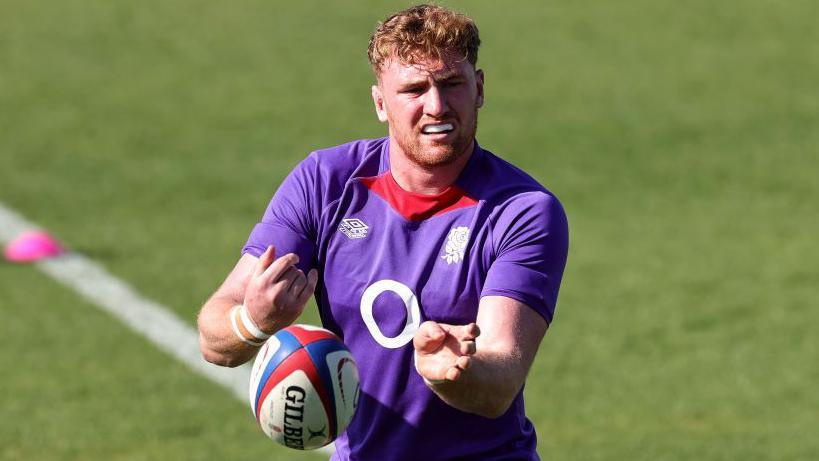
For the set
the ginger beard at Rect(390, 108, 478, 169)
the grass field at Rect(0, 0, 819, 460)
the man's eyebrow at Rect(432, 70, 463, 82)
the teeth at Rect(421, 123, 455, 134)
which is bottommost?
the grass field at Rect(0, 0, 819, 460)

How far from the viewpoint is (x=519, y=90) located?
2064 centimetres

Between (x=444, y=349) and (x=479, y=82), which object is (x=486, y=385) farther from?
(x=479, y=82)

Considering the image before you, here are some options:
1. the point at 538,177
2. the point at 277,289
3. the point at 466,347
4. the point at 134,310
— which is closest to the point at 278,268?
the point at 277,289

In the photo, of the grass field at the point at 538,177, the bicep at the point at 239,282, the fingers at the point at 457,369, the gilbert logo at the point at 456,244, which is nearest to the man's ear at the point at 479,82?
the gilbert logo at the point at 456,244

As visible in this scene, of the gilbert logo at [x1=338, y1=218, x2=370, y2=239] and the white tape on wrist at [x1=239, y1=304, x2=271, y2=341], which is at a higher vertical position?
the gilbert logo at [x1=338, y1=218, x2=370, y2=239]

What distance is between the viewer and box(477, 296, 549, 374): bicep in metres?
6.38

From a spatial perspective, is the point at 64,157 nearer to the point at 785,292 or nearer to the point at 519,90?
the point at 519,90

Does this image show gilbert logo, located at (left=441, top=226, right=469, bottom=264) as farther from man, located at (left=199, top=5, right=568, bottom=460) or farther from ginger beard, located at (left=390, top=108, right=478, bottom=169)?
ginger beard, located at (left=390, top=108, right=478, bottom=169)

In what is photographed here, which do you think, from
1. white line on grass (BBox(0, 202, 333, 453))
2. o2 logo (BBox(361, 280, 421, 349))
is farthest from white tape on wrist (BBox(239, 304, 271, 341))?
white line on grass (BBox(0, 202, 333, 453))

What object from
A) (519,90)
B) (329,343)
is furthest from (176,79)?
(329,343)

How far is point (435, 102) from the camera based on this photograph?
6.72m

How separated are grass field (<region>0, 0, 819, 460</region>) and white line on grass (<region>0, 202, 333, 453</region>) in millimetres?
161

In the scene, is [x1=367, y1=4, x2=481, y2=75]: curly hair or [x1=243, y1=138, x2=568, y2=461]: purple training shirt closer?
[x1=367, y1=4, x2=481, y2=75]: curly hair

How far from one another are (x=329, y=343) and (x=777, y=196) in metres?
12.0
